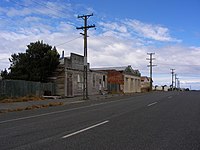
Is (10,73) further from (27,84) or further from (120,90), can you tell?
(120,90)

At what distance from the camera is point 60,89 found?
1617 inches

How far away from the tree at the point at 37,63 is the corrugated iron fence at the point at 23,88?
2133mm

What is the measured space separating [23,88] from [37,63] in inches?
299

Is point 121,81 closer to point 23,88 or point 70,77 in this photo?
point 70,77

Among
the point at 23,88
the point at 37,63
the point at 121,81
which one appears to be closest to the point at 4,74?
the point at 37,63

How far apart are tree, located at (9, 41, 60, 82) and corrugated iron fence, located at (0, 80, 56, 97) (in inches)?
84.0

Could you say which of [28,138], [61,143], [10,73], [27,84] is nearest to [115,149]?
[61,143]

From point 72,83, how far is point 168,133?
33.1 meters

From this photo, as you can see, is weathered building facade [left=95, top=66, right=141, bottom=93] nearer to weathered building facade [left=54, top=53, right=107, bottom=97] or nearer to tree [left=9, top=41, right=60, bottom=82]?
weathered building facade [left=54, top=53, right=107, bottom=97]

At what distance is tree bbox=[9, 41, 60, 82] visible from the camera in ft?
134

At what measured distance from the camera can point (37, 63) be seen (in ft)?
136

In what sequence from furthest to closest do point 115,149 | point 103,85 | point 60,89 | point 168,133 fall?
point 103,85 < point 60,89 < point 168,133 < point 115,149

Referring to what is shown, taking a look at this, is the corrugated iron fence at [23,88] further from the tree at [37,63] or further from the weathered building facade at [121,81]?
the weathered building facade at [121,81]

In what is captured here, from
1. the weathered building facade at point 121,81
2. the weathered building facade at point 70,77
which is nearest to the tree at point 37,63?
the weathered building facade at point 70,77
